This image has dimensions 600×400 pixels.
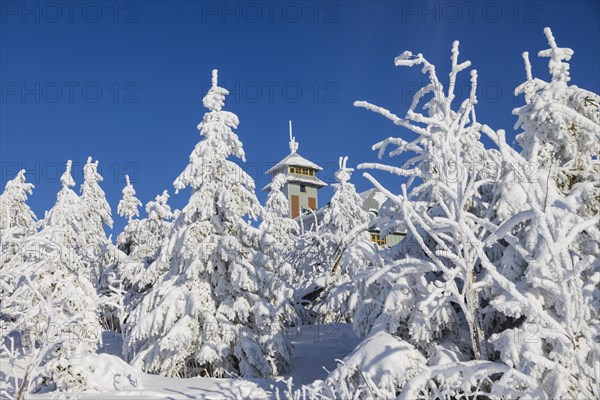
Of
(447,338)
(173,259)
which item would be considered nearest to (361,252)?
(447,338)

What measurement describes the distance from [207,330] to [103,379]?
12.4 feet

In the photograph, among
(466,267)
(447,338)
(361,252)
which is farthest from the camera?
(361,252)

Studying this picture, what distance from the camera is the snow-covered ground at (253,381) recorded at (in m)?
11.3

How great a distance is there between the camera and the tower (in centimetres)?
6122

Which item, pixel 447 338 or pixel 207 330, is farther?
pixel 207 330

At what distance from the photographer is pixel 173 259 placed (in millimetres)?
17344

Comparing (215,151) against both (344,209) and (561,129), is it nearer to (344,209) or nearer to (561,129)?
(561,129)

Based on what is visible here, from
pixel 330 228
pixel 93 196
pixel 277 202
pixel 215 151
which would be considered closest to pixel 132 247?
pixel 93 196

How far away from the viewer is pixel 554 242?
6.46 m

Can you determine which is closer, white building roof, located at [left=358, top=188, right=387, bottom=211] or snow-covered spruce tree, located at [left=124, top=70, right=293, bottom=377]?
snow-covered spruce tree, located at [left=124, top=70, right=293, bottom=377]

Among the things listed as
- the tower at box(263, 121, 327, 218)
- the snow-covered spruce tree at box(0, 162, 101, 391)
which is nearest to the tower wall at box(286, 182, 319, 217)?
the tower at box(263, 121, 327, 218)

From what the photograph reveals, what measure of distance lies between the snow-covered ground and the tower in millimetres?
40073

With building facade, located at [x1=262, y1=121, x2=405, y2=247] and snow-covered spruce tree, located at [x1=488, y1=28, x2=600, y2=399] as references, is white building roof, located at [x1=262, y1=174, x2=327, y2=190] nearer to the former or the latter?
building facade, located at [x1=262, y1=121, x2=405, y2=247]

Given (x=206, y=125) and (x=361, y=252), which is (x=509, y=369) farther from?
(x=206, y=125)
